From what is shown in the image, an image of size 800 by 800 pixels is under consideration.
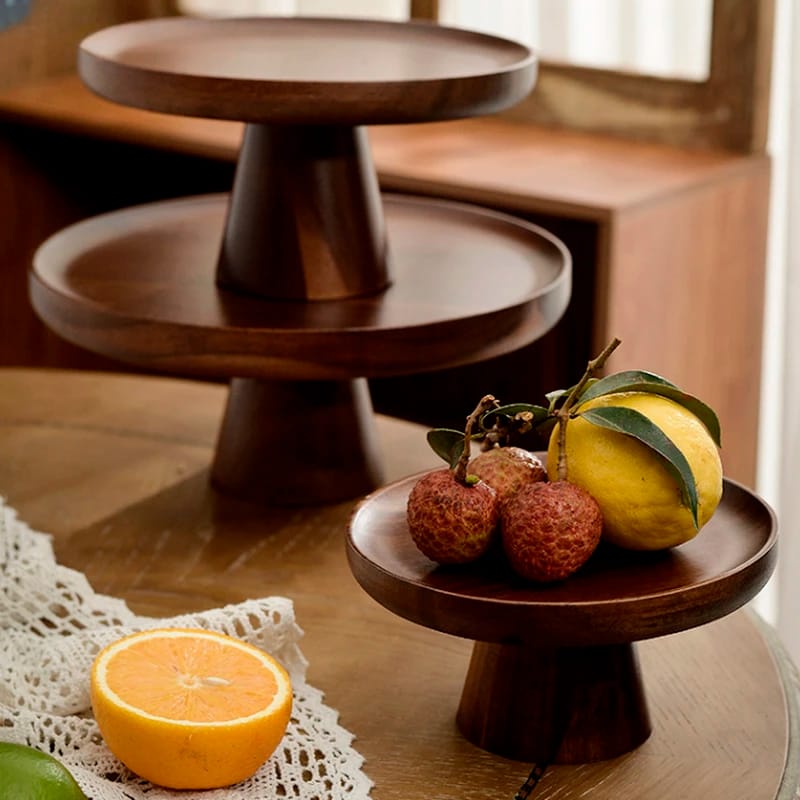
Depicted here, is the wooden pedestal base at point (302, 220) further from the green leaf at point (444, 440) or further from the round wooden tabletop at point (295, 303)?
the green leaf at point (444, 440)

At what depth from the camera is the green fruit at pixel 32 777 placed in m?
0.81

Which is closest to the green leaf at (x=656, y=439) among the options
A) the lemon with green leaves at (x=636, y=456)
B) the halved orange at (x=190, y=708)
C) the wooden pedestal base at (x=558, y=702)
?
the lemon with green leaves at (x=636, y=456)

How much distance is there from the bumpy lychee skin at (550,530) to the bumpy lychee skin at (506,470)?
0.03m

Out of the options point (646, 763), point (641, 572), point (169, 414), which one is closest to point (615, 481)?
point (641, 572)

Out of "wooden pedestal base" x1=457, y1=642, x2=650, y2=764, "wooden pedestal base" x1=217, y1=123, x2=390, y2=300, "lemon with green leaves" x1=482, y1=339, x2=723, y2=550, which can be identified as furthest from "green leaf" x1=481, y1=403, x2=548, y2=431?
"wooden pedestal base" x1=217, y1=123, x2=390, y2=300

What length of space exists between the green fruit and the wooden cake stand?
1.46ft

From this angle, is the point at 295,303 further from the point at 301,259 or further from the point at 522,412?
the point at 522,412

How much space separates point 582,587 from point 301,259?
55 centimetres

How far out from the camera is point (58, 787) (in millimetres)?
833

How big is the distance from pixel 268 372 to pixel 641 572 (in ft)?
1.37

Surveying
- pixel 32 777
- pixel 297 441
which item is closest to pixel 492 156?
pixel 297 441

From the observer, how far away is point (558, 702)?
0.97m

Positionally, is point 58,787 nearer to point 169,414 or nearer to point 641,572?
point 641,572

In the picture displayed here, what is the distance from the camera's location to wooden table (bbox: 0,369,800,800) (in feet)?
3.24
